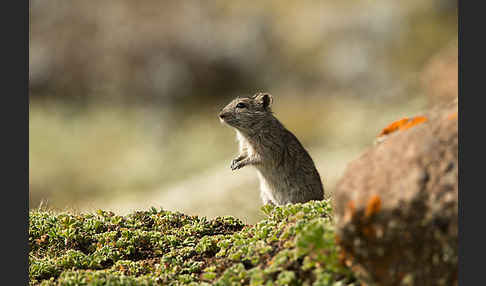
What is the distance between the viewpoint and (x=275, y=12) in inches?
1308

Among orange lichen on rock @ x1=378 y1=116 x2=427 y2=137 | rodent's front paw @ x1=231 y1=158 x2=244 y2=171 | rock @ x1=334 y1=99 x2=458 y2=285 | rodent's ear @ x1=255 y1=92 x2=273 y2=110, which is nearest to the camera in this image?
Answer: rock @ x1=334 y1=99 x2=458 y2=285

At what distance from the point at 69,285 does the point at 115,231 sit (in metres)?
1.93

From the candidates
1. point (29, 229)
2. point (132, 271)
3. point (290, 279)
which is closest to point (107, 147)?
point (29, 229)

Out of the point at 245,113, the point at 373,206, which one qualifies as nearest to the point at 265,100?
the point at 245,113

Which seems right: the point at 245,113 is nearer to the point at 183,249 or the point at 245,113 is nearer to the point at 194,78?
the point at 183,249

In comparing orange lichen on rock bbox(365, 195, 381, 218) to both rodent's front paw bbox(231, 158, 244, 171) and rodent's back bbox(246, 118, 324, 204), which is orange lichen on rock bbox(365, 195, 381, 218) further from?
rodent's front paw bbox(231, 158, 244, 171)

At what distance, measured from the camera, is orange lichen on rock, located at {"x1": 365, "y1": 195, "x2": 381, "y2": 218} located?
457 centimetres

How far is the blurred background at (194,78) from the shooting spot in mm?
26812

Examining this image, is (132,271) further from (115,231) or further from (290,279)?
(290,279)

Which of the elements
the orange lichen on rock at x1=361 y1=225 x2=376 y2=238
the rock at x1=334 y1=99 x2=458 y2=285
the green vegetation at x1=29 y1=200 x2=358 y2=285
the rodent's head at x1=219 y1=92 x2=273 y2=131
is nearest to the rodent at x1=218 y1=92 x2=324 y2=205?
the rodent's head at x1=219 y1=92 x2=273 y2=131

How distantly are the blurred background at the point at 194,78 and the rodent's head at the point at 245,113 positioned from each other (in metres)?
11.8

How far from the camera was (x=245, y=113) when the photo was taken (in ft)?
36.1

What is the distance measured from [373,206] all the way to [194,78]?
29.6 meters

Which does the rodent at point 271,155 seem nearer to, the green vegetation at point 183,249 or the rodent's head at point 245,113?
the rodent's head at point 245,113
